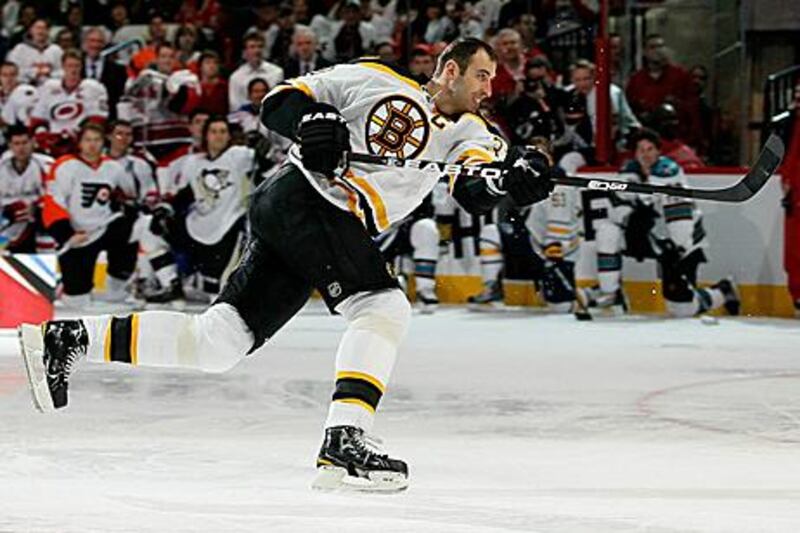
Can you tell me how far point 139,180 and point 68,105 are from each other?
49.0 inches

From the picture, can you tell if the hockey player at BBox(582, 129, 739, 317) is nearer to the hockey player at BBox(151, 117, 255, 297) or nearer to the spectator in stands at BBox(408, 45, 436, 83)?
the spectator in stands at BBox(408, 45, 436, 83)

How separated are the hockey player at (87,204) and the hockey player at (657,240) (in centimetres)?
286

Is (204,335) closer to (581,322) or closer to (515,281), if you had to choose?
(581,322)

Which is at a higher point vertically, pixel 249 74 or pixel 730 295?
pixel 249 74

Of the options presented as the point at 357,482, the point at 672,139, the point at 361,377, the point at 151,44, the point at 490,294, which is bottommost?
the point at 490,294

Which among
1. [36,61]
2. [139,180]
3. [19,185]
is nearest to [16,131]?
[19,185]

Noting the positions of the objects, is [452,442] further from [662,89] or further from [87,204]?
[87,204]

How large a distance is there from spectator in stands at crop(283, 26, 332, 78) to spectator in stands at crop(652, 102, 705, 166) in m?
2.28

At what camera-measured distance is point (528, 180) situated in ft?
13.1

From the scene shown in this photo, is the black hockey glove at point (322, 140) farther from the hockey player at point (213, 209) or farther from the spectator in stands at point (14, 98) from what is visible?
the spectator in stands at point (14, 98)

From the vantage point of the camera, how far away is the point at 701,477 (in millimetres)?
4203

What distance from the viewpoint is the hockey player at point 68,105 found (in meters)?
11.0

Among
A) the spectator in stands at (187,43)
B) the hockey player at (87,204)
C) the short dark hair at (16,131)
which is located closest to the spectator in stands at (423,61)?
the hockey player at (87,204)

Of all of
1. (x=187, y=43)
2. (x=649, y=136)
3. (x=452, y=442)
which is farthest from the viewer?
(x=187, y=43)
